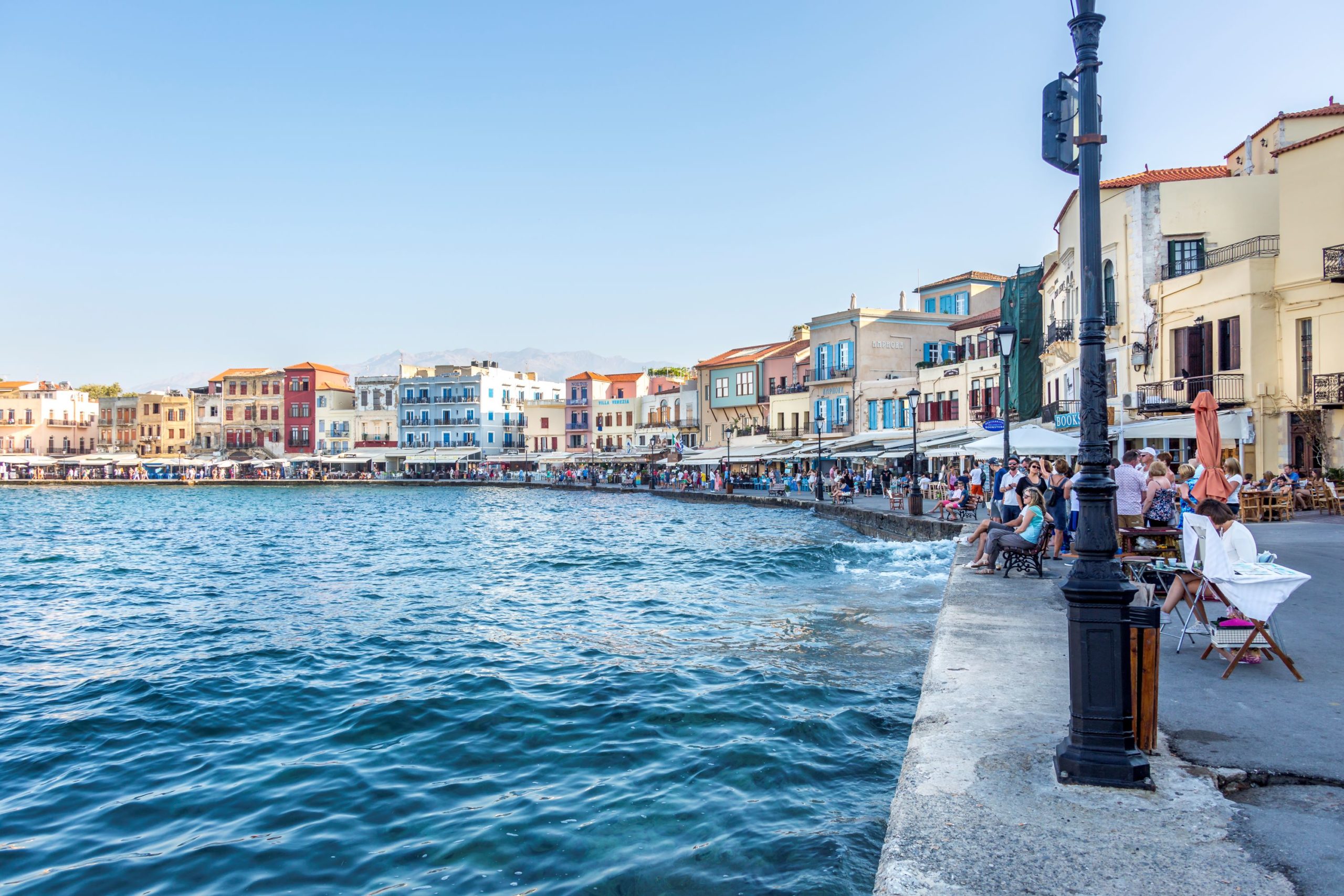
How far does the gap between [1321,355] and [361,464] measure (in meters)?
78.0

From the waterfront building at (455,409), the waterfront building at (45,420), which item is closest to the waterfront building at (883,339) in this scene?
the waterfront building at (455,409)

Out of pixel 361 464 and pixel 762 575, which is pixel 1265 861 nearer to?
pixel 762 575

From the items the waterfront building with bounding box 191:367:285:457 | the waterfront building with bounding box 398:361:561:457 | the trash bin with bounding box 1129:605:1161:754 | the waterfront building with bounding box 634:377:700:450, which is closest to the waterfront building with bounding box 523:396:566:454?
the waterfront building with bounding box 398:361:561:457

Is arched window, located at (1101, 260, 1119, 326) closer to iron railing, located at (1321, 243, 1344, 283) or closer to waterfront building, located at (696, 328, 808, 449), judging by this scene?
iron railing, located at (1321, 243, 1344, 283)

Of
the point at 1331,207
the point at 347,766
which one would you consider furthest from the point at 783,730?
the point at 1331,207

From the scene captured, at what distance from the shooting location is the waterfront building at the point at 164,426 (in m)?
86.9

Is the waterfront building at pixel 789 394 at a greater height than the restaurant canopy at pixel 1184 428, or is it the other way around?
the waterfront building at pixel 789 394

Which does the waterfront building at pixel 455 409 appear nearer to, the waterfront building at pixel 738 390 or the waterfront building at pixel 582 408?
the waterfront building at pixel 582 408

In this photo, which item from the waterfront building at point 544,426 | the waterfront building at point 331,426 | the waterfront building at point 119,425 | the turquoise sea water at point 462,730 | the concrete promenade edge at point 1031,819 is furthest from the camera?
the waterfront building at point 119,425

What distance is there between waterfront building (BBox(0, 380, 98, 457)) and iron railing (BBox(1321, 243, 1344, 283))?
9977cm

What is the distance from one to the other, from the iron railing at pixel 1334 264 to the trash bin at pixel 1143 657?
19.3m

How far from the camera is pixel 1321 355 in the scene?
63.2 ft

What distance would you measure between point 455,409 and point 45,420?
41.2m

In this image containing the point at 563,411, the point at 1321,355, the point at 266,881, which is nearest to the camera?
the point at 266,881
